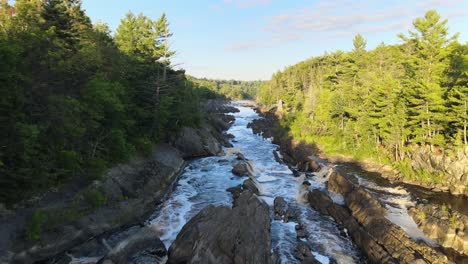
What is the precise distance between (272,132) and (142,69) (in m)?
34.5

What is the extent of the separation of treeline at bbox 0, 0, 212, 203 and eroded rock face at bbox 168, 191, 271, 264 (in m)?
10.5

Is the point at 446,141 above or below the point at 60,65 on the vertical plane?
below

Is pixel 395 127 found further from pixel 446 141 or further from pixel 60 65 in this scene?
pixel 60 65

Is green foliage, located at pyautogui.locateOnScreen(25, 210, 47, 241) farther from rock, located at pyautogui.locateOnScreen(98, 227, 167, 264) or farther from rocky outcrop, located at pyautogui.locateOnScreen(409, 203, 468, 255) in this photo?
rocky outcrop, located at pyautogui.locateOnScreen(409, 203, 468, 255)

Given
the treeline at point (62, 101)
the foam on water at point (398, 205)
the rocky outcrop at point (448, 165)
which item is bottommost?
the foam on water at point (398, 205)

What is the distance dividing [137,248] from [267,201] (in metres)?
13.2

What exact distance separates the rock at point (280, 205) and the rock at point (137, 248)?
409 inches

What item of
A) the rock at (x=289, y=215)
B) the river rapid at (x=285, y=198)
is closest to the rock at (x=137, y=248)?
the river rapid at (x=285, y=198)

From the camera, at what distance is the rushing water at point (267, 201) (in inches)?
770

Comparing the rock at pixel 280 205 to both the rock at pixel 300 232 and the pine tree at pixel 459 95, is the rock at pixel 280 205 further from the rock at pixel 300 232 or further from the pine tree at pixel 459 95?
the pine tree at pixel 459 95

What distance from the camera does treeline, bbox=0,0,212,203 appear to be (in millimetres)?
17406

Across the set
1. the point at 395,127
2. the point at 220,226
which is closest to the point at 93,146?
the point at 220,226

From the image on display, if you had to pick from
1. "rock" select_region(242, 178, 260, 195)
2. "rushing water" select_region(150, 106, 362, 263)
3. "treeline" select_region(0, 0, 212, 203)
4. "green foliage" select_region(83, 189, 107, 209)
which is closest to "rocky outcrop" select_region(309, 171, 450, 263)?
"rushing water" select_region(150, 106, 362, 263)

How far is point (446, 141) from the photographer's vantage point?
33812mm
